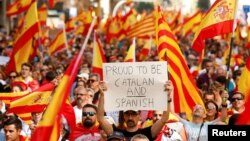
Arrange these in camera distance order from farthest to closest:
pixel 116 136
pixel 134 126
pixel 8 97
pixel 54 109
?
pixel 8 97 → pixel 134 126 → pixel 116 136 → pixel 54 109

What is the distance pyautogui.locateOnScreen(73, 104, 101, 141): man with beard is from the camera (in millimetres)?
10070

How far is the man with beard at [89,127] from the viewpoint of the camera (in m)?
10.1

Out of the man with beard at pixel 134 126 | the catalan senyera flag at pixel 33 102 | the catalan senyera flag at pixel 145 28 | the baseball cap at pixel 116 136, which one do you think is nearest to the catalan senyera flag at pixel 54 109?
the baseball cap at pixel 116 136

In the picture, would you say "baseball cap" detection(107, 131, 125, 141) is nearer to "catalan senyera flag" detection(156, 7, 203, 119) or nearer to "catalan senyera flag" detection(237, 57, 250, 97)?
"catalan senyera flag" detection(156, 7, 203, 119)

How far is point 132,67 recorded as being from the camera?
941 centimetres

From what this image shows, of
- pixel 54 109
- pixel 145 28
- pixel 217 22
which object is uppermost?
pixel 145 28

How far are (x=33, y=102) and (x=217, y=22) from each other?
3.32 metres

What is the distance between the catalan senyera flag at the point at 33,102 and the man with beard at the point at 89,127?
2.12ft

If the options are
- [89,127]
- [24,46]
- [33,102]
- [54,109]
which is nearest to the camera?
[54,109]

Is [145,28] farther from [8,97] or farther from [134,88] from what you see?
[134,88]

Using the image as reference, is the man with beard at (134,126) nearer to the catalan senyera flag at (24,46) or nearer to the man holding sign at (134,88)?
the man holding sign at (134,88)

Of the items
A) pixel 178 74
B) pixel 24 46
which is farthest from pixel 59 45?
pixel 178 74

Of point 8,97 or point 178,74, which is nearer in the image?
point 178,74

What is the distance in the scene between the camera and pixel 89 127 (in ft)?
33.2
